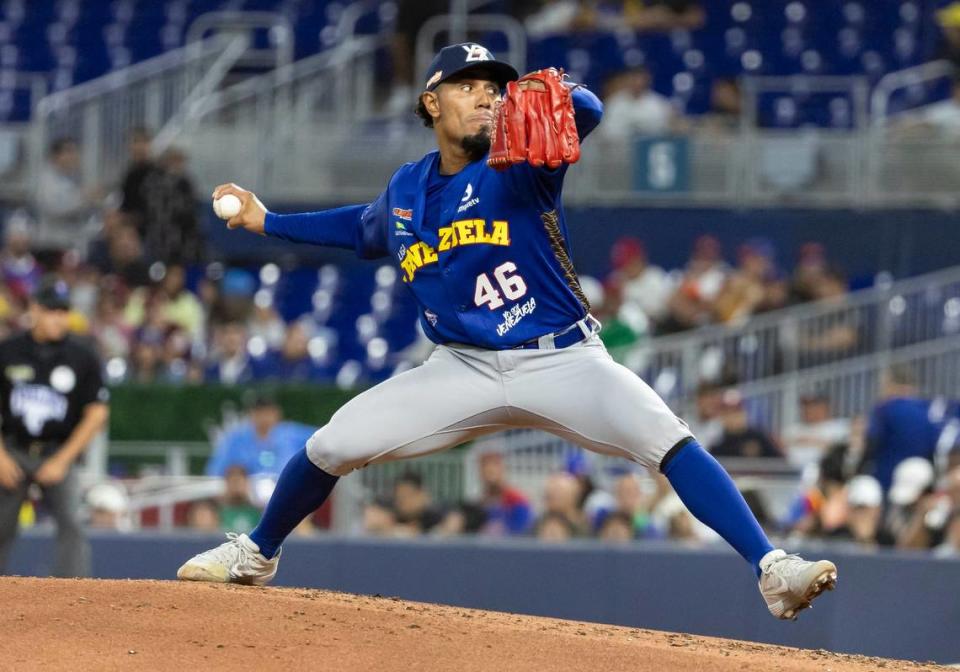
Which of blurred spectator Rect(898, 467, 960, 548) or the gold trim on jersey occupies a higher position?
the gold trim on jersey

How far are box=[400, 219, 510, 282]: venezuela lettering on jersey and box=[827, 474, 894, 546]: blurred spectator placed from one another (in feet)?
16.3

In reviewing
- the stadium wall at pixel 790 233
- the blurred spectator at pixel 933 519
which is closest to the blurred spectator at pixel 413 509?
the blurred spectator at pixel 933 519

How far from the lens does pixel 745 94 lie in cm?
1420

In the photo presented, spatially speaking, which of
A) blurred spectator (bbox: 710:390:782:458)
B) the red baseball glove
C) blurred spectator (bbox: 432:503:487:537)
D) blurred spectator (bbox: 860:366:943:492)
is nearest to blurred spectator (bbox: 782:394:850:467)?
blurred spectator (bbox: 710:390:782:458)

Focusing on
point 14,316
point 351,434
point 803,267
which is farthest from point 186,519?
point 351,434

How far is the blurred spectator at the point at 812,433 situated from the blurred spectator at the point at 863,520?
4.67ft

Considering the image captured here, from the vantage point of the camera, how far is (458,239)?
532cm

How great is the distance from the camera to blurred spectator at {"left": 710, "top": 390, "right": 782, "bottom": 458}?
11.0 m

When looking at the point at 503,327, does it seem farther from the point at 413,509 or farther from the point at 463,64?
the point at 413,509

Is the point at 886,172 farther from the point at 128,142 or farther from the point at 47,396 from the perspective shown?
the point at 47,396

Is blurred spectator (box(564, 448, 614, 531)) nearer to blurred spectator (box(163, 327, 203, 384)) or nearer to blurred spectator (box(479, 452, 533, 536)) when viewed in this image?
blurred spectator (box(479, 452, 533, 536))

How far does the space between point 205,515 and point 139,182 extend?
4.72m

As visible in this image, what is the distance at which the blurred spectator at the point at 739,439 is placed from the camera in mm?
10961

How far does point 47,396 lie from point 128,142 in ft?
23.8
